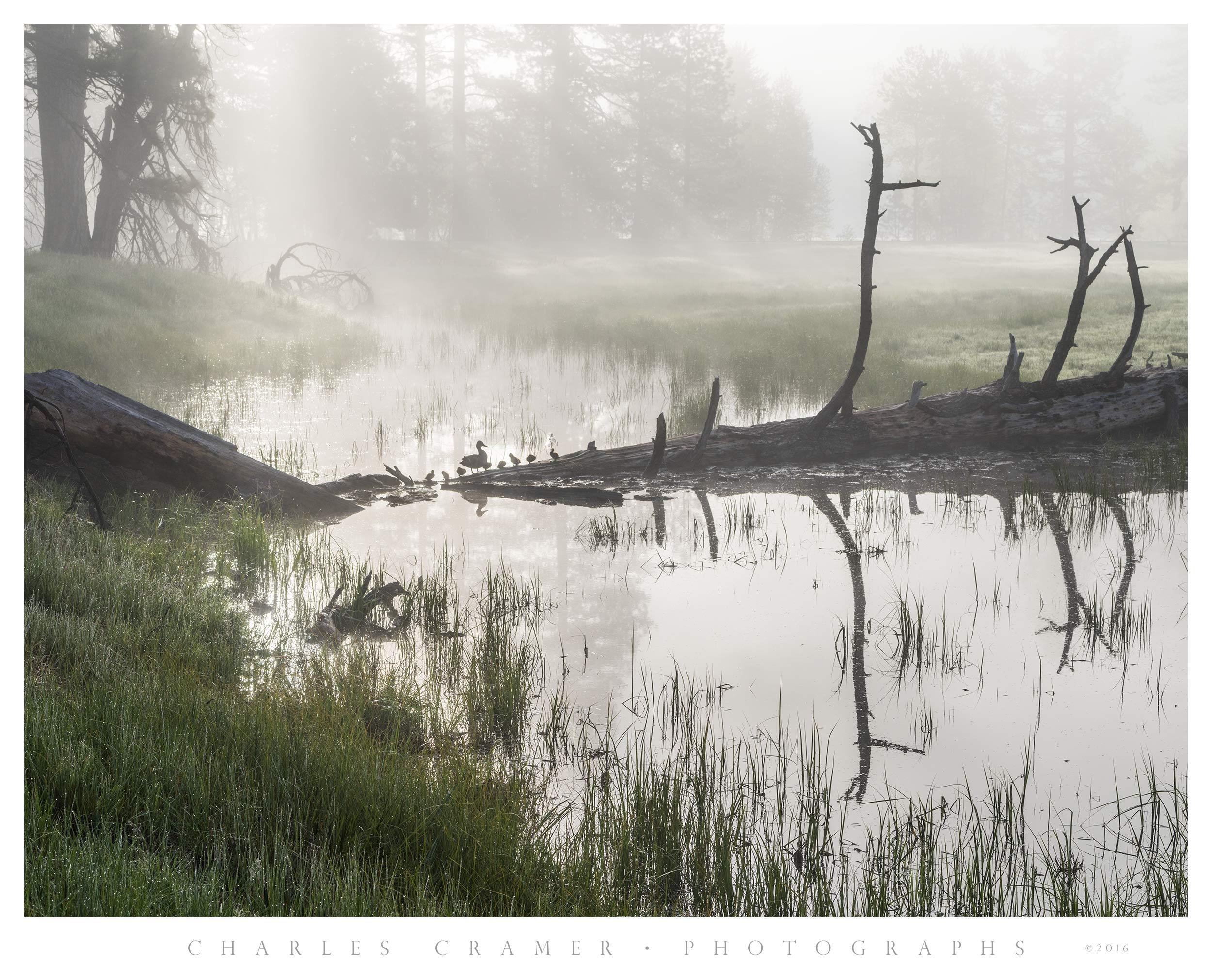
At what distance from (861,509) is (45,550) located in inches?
253

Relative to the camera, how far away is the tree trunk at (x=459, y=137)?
3058 cm

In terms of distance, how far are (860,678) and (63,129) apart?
19815mm

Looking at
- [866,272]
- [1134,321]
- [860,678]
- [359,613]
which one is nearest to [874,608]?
[860,678]

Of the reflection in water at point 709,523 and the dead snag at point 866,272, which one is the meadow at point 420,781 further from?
the dead snag at point 866,272

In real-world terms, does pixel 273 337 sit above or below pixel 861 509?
above

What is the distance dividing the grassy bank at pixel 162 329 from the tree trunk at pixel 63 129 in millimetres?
1104

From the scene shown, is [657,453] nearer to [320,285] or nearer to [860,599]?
[860,599]

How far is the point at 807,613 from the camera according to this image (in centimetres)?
601

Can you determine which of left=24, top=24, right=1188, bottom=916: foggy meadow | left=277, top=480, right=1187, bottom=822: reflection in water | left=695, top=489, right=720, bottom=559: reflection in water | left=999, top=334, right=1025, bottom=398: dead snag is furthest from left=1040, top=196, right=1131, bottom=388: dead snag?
left=695, top=489, right=720, bottom=559: reflection in water

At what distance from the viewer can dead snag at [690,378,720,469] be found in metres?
9.83

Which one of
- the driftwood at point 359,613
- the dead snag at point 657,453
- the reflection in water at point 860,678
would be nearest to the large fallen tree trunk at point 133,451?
the driftwood at point 359,613
